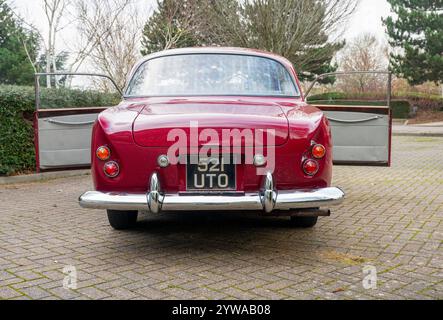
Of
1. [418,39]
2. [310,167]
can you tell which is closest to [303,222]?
[310,167]

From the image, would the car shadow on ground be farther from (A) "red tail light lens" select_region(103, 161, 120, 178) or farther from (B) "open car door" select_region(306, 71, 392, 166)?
(B) "open car door" select_region(306, 71, 392, 166)

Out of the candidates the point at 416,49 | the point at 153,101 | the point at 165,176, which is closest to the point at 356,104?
the point at 153,101

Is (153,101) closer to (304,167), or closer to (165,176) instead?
(165,176)

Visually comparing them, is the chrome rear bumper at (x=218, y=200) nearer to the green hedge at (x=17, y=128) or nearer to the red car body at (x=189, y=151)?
the red car body at (x=189, y=151)

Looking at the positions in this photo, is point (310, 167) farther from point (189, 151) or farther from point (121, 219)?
point (121, 219)

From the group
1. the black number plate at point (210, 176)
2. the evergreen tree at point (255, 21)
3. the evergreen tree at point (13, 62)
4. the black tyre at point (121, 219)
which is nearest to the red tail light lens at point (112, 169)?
the black number plate at point (210, 176)

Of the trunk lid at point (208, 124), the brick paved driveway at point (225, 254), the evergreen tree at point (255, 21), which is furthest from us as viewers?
the evergreen tree at point (255, 21)

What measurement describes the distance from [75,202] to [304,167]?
3922 millimetres

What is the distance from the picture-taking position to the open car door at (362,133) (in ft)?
18.0

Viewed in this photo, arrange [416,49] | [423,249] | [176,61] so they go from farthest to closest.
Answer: [416,49] → [176,61] → [423,249]

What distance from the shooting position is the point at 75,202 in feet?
22.1

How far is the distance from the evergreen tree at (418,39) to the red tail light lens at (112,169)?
110ft

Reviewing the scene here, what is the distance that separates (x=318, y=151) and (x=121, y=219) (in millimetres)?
2119

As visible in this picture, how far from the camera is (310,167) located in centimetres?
387
